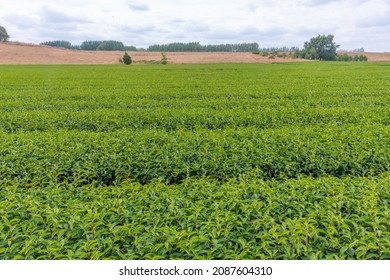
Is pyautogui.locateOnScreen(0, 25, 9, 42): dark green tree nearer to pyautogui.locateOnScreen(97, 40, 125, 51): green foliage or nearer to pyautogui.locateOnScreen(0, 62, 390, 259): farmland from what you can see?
pyautogui.locateOnScreen(97, 40, 125, 51): green foliage

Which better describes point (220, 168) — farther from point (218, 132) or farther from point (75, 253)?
point (75, 253)

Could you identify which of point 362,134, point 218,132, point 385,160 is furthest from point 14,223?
point 362,134

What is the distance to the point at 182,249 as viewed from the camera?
3090 mm

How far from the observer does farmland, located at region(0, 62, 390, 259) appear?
3188mm

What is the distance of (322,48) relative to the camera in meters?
95.4

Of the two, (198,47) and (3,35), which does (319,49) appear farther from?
(3,35)

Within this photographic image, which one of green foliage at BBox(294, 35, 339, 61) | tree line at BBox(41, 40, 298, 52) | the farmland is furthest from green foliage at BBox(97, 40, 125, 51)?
the farmland

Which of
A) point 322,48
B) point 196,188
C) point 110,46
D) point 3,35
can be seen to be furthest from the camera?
point 110,46

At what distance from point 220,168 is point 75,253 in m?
3.31

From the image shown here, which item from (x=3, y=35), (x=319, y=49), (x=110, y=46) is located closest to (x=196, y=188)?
(x=319, y=49)

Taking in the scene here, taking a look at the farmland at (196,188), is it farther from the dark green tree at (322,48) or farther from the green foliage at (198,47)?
the green foliage at (198,47)

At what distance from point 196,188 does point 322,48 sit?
104098mm

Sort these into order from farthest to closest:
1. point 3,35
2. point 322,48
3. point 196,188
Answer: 1. point 3,35
2. point 322,48
3. point 196,188

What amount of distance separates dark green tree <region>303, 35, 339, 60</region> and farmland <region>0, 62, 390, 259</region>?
3559 inches
